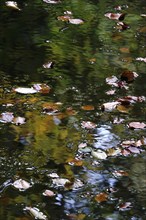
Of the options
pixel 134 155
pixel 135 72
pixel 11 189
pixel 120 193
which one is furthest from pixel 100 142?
pixel 135 72

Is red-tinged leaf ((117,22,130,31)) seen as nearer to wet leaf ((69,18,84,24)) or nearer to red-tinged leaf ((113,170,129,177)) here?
wet leaf ((69,18,84,24))

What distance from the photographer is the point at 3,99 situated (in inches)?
135

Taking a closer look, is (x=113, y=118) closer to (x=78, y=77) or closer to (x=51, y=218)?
(x=78, y=77)

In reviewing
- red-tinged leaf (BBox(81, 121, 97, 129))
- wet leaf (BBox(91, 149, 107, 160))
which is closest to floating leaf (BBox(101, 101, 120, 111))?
red-tinged leaf (BBox(81, 121, 97, 129))

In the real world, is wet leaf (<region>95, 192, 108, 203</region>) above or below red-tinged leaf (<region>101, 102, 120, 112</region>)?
above

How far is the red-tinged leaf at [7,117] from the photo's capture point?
10.4 feet

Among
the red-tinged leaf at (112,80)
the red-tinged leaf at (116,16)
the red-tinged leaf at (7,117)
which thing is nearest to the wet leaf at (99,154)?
the red-tinged leaf at (7,117)

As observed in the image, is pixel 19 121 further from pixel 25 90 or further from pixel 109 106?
pixel 109 106

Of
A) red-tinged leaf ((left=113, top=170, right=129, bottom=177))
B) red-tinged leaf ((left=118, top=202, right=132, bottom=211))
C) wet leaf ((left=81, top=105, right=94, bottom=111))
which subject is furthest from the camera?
wet leaf ((left=81, top=105, right=94, bottom=111))

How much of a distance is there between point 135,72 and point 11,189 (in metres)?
1.80

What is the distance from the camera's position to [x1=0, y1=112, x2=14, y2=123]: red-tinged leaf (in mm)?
3172

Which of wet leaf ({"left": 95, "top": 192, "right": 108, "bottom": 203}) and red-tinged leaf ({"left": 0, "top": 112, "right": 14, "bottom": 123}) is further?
red-tinged leaf ({"left": 0, "top": 112, "right": 14, "bottom": 123})

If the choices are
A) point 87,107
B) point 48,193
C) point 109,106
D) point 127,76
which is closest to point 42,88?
point 87,107

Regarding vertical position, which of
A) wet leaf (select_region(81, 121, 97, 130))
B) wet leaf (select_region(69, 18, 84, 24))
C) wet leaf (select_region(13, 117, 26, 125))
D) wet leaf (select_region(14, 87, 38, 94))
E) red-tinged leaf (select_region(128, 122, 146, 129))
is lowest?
wet leaf (select_region(69, 18, 84, 24))
